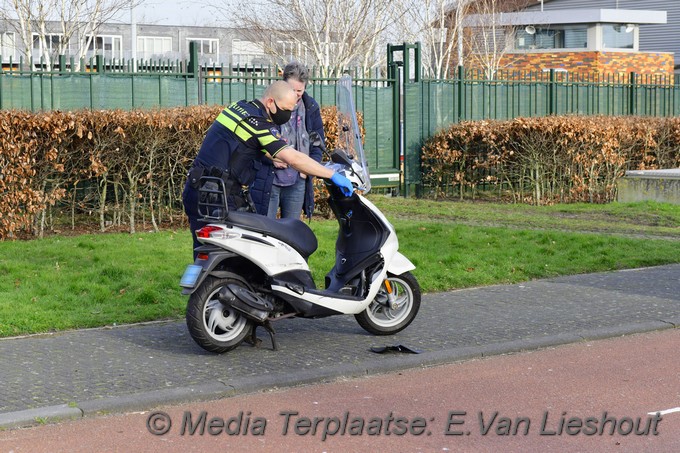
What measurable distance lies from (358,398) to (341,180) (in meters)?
1.62

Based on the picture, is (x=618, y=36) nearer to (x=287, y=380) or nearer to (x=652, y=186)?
(x=652, y=186)

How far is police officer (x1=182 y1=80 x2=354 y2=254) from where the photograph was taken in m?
7.10

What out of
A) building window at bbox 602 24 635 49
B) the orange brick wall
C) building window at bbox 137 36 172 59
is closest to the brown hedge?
building window at bbox 137 36 172 59

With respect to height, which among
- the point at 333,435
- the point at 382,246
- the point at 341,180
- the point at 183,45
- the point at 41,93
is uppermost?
the point at 183,45

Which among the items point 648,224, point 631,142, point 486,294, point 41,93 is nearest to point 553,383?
point 486,294

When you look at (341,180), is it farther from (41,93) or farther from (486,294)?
(41,93)

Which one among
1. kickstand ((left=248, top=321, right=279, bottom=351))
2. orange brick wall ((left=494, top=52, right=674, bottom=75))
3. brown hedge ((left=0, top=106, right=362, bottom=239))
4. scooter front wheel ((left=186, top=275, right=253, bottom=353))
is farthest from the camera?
orange brick wall ((left=494, top=52, right=674, bottom=75))

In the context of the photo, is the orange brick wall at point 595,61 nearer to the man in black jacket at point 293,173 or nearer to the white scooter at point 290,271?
the man in black jacket at point 293,173

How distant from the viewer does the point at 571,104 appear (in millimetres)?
20875

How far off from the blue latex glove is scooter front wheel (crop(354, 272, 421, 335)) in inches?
32.7

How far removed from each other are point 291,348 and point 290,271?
0.57 m

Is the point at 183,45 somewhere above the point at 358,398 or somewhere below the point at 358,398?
above

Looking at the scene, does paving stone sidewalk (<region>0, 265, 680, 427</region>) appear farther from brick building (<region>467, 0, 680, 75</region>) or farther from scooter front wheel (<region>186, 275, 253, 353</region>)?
brick building (<region>467, 0, 680, 75</region>)

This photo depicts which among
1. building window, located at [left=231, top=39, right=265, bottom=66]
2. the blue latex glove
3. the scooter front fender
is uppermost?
building window, located at [left=231, top=39, right=265, bottom=66]
